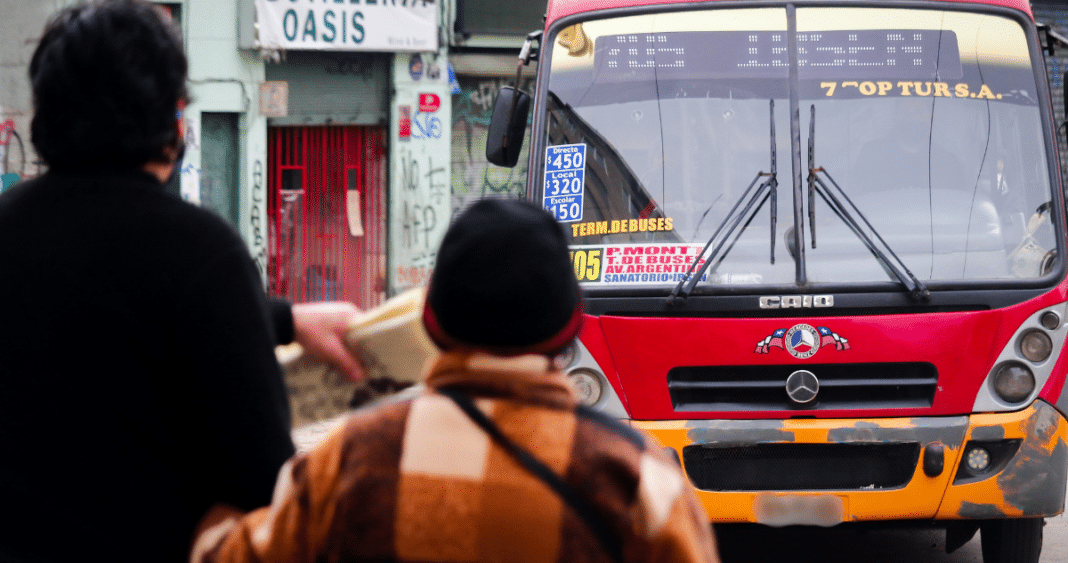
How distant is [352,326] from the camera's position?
1.82m

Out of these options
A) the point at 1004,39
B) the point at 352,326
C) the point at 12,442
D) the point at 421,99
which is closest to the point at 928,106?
the point at 1004,39

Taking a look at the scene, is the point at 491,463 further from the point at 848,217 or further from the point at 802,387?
the point at 848,217

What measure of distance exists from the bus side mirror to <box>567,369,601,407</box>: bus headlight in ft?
3.56

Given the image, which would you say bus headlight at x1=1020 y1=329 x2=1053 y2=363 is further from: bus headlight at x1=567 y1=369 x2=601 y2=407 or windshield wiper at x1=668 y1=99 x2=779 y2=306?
bus headlight at x1=567 y1=369 x2=601 y2=407

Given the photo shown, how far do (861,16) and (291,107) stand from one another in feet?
32.9

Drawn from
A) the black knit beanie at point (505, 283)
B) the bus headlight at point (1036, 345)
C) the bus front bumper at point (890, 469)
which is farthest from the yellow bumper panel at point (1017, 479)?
the black knit beanie at point (505, 283)

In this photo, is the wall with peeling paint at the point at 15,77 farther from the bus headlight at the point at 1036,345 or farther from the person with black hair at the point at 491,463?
the person with black hair at the point at 491,463

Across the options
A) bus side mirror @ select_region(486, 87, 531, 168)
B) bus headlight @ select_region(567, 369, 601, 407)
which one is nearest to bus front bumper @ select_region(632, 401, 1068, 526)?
bus headlight @ select_region(567, 369, 601, 407)

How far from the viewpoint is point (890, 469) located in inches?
174

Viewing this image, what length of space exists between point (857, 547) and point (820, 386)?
5.59 ft

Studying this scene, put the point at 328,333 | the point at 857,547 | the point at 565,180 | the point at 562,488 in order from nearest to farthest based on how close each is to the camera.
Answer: the point at 562,488, the point at 328,333, the point at 565,180, the point at 857,547

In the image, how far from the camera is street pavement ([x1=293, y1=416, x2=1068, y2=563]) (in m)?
5.55

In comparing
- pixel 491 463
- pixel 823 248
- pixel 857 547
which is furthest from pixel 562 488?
pixel 857 547

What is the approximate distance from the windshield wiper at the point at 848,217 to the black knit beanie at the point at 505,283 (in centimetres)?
317
